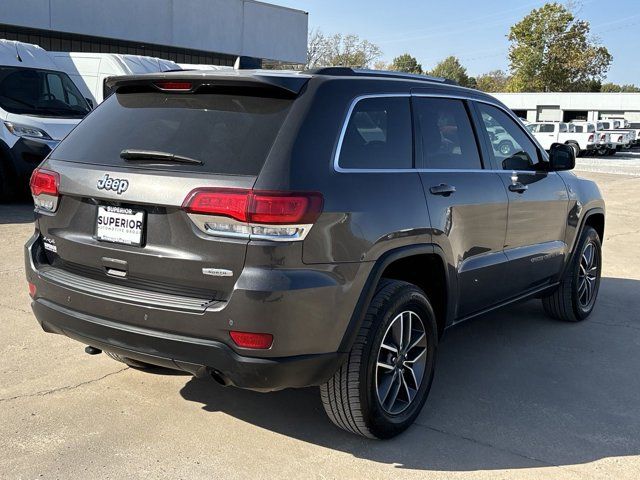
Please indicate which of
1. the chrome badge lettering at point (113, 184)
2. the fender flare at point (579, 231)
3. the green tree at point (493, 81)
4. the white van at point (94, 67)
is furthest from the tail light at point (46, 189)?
the green tree at point (493, 81)

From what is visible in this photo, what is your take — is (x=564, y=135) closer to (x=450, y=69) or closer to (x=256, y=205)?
(x=256, y=205)

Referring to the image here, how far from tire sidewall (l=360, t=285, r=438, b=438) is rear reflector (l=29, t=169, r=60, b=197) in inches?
68.2

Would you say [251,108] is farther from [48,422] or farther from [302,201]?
[48,422]

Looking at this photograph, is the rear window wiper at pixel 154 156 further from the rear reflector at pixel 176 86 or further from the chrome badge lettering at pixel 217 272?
the chrome badge lettering at pixel 217 272

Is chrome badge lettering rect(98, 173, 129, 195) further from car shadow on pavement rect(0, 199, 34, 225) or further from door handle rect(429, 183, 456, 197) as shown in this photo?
car shadow on pavement rect(0, 199, 34, 225)

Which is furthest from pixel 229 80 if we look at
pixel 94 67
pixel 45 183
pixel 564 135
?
pixel 564 135

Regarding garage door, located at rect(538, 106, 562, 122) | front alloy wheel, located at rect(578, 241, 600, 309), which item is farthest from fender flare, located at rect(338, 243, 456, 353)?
garage door, located at rect(538, 106, 562, 122)

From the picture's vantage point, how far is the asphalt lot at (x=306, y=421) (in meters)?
3.31

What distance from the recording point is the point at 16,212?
10344mm

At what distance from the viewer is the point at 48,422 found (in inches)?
143

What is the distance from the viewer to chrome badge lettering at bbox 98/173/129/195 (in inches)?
126

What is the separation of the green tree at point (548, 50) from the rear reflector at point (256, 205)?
6853 centimetres

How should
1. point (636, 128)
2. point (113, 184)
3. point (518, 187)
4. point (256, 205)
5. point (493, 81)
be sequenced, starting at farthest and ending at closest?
point (493, 81) < point (636, 128) < point (518, 187) < point (113, 184) < point (256, 205)

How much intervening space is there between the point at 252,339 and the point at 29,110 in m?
9.39
